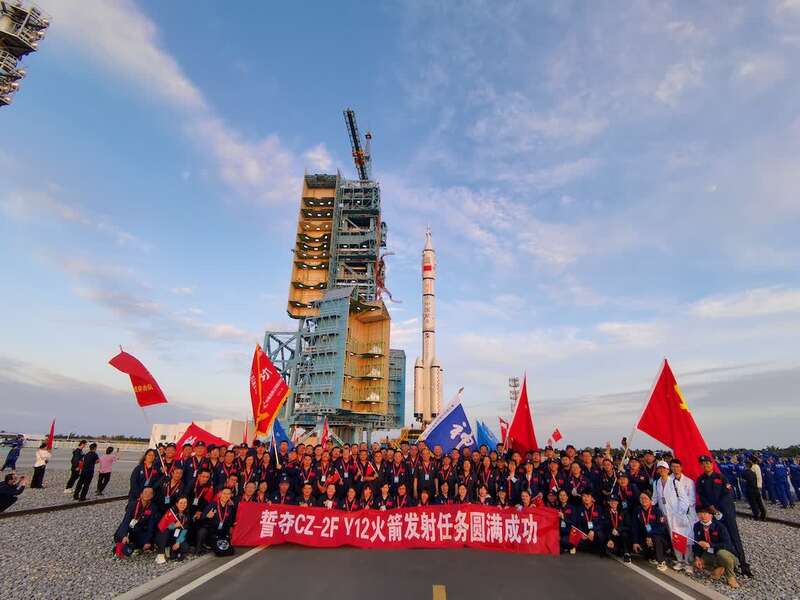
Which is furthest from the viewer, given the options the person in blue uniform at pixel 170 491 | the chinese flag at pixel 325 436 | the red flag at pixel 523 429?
the chinese flag at pixel 325 436

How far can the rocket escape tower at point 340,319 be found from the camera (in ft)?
155

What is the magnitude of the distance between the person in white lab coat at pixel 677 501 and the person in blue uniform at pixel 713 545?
6.3 inches

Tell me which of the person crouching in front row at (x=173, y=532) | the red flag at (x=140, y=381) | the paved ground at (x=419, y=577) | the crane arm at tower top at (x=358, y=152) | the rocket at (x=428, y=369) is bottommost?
the paved ground at (x=419, y=577)

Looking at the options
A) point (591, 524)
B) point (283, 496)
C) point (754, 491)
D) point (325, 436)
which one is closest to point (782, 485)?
point (754, 491)

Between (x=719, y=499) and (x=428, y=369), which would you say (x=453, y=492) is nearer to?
(x=719, y=499)

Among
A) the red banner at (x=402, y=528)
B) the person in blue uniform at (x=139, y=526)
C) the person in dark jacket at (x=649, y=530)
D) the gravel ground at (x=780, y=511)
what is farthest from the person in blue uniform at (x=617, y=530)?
A: the gravel ground at (x=780, y=511)

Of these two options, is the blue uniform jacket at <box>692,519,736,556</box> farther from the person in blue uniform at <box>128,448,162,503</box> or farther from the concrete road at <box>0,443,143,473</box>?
the concrete road at <box>0,443,143,473</box>

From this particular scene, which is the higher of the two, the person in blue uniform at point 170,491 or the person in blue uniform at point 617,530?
the person in blue uniform at point 170,491

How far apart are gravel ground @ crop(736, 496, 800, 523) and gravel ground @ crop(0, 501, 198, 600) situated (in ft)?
64.3

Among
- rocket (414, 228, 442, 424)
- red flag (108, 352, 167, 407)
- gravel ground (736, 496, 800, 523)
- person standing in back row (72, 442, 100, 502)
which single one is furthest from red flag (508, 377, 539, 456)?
rocket (414, 228, 442, 424)

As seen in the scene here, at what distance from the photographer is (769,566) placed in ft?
27.1

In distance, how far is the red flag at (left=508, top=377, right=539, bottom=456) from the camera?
40.5ft

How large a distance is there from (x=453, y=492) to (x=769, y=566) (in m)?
6.53

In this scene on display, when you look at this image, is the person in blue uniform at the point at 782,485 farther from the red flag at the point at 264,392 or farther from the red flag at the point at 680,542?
the red flag at the point at 264,392
